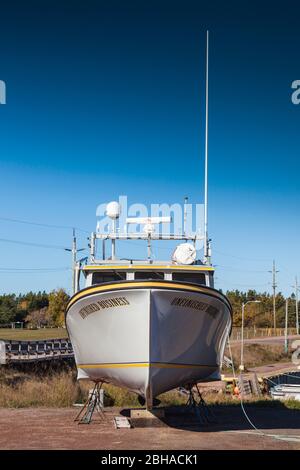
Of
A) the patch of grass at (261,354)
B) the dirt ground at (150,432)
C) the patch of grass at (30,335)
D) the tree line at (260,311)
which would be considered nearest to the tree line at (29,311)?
the patch of grass at (30,335)

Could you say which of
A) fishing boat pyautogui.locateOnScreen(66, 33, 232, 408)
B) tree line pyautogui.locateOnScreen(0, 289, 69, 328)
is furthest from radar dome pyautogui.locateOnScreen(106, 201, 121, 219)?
tree line pyautogui.locateOnScreen(0, 289, 69, 328)

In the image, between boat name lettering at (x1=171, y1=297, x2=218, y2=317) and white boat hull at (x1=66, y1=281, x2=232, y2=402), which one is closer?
white boat hull at (x1=66, y1=281, x2=232, y2=402)

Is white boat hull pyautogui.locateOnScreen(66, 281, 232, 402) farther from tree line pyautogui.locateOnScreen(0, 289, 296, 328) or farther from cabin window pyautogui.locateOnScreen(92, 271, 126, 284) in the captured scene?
tree line pyautogui.locateOnScreen(0, 289, 296, 328)

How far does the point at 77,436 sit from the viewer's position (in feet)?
41.9

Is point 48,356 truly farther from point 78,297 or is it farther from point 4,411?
point 78,297

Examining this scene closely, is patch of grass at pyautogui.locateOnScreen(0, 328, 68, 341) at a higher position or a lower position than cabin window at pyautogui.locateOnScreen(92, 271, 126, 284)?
lower

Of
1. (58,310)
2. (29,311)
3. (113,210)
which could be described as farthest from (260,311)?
(113,210)

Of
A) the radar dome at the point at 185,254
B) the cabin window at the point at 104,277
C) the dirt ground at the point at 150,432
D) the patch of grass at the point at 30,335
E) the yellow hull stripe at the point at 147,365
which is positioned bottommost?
the patch of grass at the point at 30,335

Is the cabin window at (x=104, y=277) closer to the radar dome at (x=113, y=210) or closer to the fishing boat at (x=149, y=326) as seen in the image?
the fishing boat at (x=149, y=326)

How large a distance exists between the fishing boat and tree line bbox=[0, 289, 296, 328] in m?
78.0

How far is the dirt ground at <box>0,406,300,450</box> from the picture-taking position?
11.6 metres

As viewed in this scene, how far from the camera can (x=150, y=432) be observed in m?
13.3

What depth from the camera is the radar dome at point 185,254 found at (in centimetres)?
1513

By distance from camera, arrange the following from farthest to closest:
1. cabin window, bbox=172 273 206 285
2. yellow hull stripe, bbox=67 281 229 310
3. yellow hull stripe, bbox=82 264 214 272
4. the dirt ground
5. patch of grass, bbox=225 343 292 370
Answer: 1. patch of grass, bbox=225 343 292 370
2. cabin window, bbox=172 273 206 285
3. yellow hull stripe, bbox=82 264 214 272
4. yellow hull stripe, bbox=67 281 229 310
5. the dirt ground
